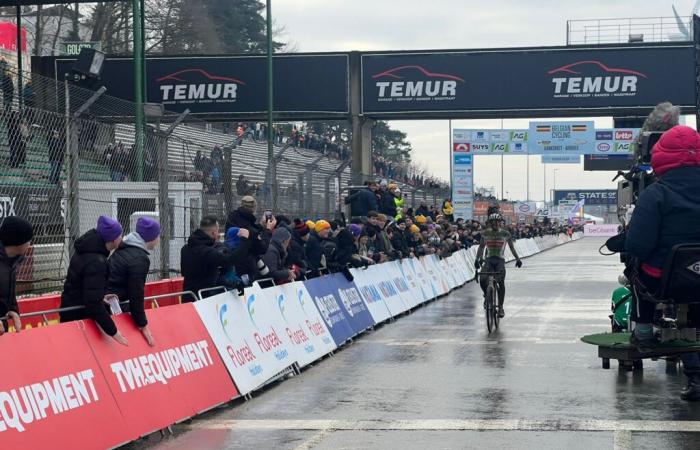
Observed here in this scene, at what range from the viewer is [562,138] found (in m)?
56.1

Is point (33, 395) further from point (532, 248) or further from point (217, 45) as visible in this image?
point (217, 45)

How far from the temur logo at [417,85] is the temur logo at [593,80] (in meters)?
3.17

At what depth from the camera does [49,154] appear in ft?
47.2

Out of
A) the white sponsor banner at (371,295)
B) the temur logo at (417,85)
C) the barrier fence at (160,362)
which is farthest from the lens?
the temur logo at (417,85)

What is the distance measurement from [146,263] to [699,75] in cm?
924

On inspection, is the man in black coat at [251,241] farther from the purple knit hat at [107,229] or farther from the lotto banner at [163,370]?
the purple knit hat at [107,229]

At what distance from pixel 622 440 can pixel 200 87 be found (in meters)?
33.2

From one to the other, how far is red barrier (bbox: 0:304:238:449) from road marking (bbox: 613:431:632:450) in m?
3.40

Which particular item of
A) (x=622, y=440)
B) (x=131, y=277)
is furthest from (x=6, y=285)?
(x=622, y=440)

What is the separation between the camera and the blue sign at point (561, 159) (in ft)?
192

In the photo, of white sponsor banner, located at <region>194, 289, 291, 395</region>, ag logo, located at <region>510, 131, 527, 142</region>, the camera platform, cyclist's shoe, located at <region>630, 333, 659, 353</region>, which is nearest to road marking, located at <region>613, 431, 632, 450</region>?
the camera platform

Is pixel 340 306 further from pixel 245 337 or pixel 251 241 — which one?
Result: pixel 245 337

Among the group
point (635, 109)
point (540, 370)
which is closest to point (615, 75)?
point (635, 109)

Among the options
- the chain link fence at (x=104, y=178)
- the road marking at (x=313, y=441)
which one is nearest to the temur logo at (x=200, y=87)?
the chain link fence at (x=104, y=178)
